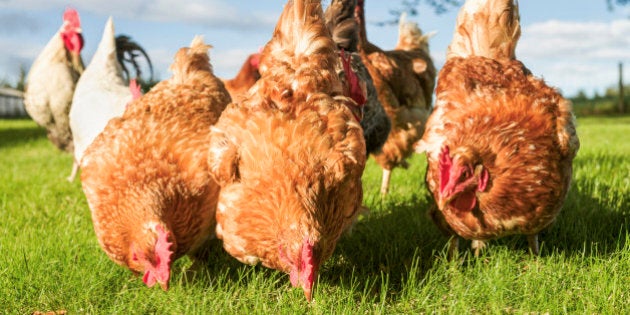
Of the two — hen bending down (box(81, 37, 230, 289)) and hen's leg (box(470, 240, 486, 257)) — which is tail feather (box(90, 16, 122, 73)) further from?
hen's leg (box(470, 240, 486, 257))

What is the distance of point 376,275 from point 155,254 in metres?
1.22

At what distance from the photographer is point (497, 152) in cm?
285

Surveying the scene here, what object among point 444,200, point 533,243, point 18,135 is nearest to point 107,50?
point 444,200

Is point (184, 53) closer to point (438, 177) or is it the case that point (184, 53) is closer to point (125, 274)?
point (125, 274)

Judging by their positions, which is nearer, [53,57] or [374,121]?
[374,121]

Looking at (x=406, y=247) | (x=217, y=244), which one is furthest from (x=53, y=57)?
(x=406, y=247)

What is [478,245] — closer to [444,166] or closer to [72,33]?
[444,166]

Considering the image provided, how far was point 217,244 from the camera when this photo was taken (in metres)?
3.56

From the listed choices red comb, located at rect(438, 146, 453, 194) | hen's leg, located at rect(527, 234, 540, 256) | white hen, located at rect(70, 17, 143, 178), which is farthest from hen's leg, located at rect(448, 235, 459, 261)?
white hen, located at rect(70, 17, 143, 178)

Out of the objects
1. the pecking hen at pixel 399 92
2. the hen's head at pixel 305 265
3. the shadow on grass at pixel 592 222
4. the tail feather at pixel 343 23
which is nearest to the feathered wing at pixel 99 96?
the tail feather at pixel 343 23

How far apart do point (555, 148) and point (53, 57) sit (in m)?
5.65

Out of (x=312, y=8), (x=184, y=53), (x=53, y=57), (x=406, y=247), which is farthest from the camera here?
(x=53, y=57)

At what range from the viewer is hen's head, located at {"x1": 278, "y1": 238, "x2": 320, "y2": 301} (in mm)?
2348

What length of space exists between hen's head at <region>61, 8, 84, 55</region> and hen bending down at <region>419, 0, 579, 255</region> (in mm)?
4807
